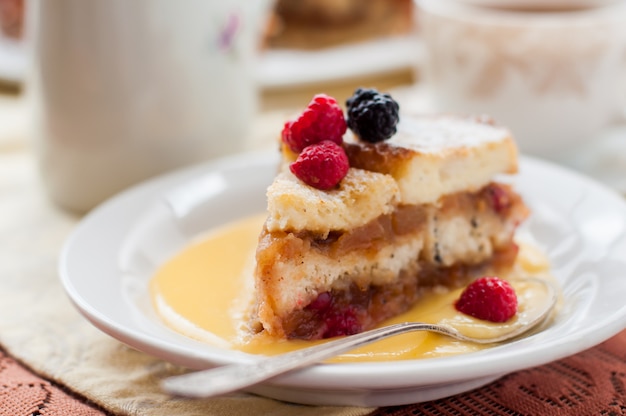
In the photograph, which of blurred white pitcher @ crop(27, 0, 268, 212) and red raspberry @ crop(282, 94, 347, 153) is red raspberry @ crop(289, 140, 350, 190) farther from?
blurred white pitcher @ crop(27, 0, 268, 212)

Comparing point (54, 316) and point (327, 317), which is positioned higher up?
point (327, 317)

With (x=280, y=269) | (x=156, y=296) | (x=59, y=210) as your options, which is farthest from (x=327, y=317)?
(x=59, y=210)

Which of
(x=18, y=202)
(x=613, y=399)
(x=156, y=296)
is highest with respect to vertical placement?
(x=613, y=399)

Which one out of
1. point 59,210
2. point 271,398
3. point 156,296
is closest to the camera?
point 271,398

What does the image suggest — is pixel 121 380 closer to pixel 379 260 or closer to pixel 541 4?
pixel 379 260

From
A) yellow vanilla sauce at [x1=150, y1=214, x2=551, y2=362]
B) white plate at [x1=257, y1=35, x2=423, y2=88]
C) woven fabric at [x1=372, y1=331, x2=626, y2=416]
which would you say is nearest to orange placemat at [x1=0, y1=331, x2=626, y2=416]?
woven fabric at [x1=372, y1=331, x2=626, y2=416]

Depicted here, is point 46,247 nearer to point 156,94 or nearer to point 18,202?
point 18,202
